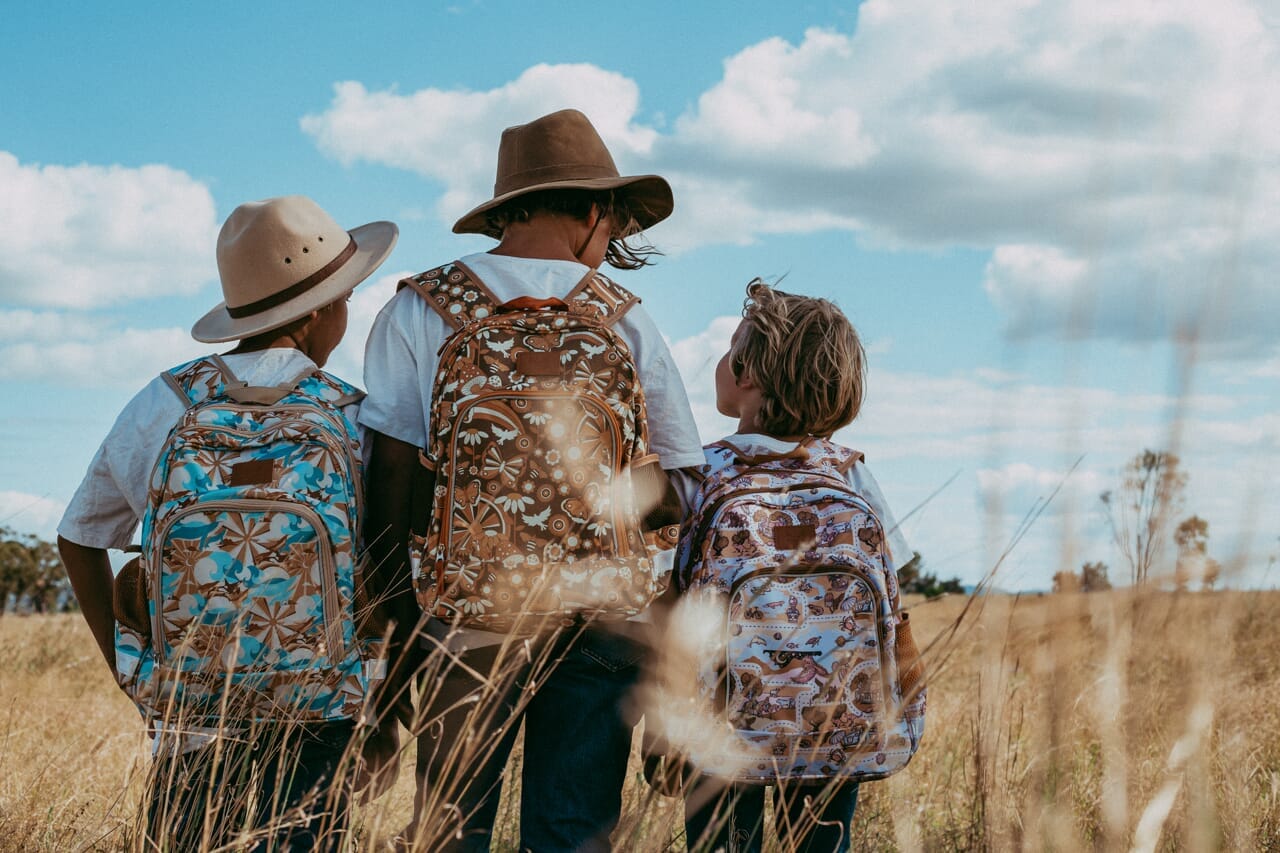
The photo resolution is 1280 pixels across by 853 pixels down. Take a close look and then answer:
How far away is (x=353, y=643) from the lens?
2.79 m

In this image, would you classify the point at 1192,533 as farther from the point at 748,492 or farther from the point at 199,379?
the point at 199,379

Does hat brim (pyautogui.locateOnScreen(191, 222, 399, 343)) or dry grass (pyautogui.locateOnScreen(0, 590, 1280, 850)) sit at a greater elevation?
hat brim (pyautogui.locateOnScreen(191, 222, 399, 343))

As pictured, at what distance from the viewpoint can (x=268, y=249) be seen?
3166 millimetres

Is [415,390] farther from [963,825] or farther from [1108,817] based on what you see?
[963,825]

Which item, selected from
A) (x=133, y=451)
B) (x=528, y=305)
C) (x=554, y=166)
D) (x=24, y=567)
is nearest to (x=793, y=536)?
(x=528, y=305)

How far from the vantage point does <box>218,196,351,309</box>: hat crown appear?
3.15 metres

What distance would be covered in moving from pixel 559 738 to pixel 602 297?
112 cm

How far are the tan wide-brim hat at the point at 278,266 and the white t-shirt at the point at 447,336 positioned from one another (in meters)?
0.34

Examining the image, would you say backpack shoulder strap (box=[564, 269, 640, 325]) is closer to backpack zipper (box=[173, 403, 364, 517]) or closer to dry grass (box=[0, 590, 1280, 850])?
backpack zipper (box=[173, 403, 364, 517])

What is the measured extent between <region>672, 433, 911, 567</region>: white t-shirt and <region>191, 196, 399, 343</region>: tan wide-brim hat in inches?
46.9

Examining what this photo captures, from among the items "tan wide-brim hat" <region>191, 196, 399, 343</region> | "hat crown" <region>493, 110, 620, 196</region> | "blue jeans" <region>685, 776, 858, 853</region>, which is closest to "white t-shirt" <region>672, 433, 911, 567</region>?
"blue jeans" <region>685, 776, 858, 853</region>

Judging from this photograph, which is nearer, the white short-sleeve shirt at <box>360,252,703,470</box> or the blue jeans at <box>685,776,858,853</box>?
the white short-sleeve shirt at <box>360,252,703,470</box>

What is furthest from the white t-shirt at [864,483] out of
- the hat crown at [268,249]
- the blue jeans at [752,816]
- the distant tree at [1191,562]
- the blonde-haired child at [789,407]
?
the distant tree at [1191,562]

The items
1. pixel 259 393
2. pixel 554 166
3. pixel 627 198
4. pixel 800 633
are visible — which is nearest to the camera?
pixel 259 393
